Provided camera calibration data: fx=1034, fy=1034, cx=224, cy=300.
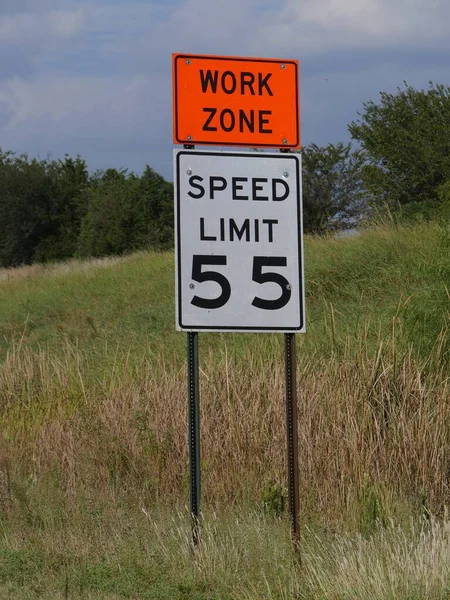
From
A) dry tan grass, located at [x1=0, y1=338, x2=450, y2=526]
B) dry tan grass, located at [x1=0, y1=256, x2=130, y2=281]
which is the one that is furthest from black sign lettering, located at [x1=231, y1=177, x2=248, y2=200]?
dry tan grass, located at [x1=0, y1=256, x2=130, y2=281]

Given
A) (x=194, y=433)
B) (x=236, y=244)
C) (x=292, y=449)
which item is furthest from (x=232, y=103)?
(x=292, y=449)

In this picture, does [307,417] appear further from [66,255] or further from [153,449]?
[66,255]

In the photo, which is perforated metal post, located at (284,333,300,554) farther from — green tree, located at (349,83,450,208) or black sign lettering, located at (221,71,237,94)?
green tree, located at (349,83,450,208)

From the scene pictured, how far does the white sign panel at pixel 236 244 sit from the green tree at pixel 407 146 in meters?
32.8

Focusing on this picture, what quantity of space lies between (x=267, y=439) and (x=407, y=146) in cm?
3252

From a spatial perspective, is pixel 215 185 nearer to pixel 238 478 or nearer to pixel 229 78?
pixel 229 78

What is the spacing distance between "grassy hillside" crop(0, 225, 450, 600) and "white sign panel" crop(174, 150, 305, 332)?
136 cm

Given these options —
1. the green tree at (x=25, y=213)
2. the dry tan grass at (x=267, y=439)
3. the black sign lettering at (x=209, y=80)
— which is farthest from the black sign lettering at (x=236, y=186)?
the green tree at (x=25, y=213)

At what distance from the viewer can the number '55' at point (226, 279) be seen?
6262 millimetres

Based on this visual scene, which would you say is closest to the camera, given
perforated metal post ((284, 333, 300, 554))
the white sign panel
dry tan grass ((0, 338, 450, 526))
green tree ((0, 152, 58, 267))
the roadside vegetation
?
the roadside vegetation

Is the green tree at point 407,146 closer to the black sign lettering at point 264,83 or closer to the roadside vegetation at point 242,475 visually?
the roadside vegetation at point 242,475

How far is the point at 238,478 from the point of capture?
843cm

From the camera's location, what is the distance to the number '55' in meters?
6.26

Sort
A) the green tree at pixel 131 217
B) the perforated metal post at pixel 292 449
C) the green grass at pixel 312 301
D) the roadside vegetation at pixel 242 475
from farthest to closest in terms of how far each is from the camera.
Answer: the green tree at pixel 131 217 → the green grass at pixel 312 301 → the perforated metal post at pixel 292 449 → the roadside vegetation at pixel 242 475
